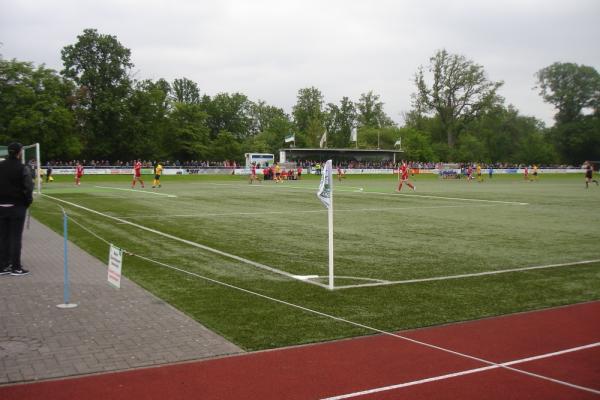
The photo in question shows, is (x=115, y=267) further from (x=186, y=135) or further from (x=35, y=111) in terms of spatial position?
(x=186, y=135)

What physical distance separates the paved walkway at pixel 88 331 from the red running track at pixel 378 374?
367 mm

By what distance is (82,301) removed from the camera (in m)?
7.76

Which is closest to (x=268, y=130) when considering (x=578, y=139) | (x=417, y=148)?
(x=417, y=148)

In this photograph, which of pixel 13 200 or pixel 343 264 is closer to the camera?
pixel 13 200

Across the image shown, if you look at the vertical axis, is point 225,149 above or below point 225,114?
below

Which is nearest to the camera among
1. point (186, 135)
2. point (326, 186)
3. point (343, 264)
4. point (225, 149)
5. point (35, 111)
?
point (326, 186)

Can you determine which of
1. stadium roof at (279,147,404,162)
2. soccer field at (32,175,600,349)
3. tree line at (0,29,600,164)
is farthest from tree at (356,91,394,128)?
soccer field at (32,175,600,349)

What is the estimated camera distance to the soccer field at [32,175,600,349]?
714cm

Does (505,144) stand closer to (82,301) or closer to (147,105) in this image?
(147,105)

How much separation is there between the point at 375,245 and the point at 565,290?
208 inches

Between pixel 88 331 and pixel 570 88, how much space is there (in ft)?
384

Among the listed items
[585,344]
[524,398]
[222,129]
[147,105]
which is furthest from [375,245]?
[222,129]

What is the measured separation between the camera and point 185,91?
384ft

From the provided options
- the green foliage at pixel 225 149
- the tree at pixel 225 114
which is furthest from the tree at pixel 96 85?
the tree at pixel 225 114
